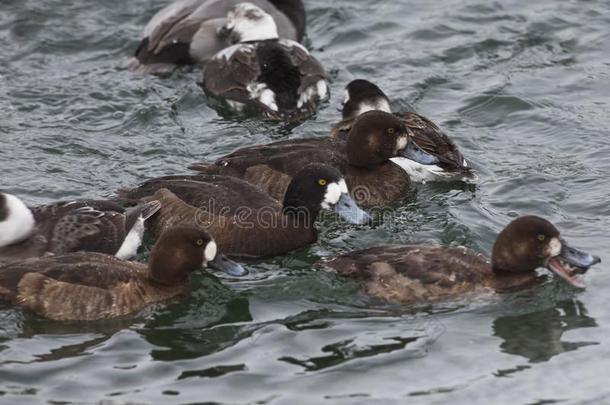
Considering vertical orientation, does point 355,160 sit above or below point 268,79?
below

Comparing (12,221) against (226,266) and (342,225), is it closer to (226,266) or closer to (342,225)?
(226,266)

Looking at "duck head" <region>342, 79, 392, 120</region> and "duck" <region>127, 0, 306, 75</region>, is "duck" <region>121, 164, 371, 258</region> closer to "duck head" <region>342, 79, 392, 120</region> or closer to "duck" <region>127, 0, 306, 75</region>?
"duck head" <region>342, 79, 392, 120</region>

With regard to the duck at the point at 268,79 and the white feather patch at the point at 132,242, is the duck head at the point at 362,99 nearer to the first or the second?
the duck at the point at 268,79

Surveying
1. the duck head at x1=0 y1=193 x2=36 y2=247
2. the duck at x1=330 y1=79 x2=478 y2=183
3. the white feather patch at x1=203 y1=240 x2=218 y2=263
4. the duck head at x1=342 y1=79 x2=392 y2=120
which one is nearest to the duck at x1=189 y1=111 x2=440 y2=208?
the duck at x1=330 y1=79 x2=478 y2=183

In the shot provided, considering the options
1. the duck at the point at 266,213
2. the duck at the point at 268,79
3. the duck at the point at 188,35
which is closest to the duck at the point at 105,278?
the duck at the point at 266,213

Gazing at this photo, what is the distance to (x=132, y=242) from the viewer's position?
30.8ft

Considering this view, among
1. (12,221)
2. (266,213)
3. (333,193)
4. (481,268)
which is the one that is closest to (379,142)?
(333,193)

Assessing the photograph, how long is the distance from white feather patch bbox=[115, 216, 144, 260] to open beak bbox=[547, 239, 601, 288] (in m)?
3.06

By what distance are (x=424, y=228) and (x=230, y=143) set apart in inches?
107

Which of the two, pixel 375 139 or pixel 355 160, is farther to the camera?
pixel 355 160

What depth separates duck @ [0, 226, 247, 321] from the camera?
837 centimetres

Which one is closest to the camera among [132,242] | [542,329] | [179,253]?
[542,329]

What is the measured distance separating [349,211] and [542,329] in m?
1.93

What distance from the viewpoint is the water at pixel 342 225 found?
7.65 meters
